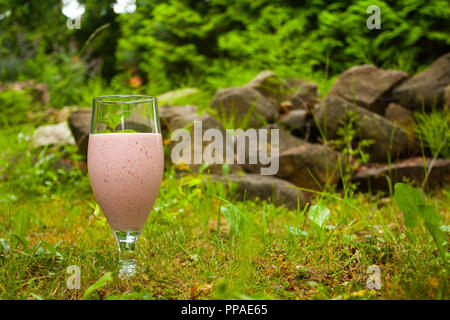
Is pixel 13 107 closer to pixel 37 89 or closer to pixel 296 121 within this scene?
pixel 37 89

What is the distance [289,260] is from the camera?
1135 mm

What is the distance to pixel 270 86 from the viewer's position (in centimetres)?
429

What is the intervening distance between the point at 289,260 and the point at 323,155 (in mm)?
1944

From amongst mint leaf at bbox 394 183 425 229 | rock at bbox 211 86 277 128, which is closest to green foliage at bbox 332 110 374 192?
rock at bbox 211 86 277 128

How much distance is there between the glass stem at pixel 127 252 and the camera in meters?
1.00

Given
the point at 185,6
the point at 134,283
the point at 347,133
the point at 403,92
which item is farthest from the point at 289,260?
the point at 185,6

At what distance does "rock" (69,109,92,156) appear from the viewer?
3.15m

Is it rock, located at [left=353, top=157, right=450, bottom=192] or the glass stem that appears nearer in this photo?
the glass stem

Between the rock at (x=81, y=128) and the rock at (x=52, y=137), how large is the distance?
39cm

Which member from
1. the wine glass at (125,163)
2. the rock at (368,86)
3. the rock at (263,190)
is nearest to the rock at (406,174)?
the rock at (263,190)

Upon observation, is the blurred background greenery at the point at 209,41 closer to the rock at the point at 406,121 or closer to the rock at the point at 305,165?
the rock at the point at 406,121

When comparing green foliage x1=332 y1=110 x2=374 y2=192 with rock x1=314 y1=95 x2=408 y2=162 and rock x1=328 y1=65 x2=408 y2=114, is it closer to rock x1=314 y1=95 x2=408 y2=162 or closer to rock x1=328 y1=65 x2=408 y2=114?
rock x1=314 y1=95 x2=408 y2=162

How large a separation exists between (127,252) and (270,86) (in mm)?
3525

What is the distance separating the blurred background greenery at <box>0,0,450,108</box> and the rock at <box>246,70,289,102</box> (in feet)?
2.90
